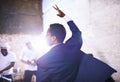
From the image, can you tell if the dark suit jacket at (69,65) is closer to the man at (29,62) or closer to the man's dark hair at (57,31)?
the man's dark hair at (57,31)

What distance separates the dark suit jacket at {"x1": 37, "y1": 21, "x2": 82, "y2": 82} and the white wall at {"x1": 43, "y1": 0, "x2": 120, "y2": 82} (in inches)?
56.8

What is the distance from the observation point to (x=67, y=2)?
5848mm

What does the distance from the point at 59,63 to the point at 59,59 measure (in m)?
0.04

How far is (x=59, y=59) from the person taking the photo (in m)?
2.08

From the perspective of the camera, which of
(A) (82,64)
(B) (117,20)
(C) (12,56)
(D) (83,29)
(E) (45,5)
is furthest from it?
(E) (45,5)

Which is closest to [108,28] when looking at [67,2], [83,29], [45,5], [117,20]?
[117,20]

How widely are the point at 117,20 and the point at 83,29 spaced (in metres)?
1.46

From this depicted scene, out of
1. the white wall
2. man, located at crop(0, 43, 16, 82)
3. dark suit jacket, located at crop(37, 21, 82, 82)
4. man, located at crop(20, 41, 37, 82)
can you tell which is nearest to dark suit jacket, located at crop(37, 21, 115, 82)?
dark suit jacket, located at crop(37, 21, 82, 82)

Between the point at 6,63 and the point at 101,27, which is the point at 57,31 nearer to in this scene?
the point at 101,27

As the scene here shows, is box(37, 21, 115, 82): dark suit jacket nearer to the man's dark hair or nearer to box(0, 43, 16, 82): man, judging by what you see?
the man's dark hair

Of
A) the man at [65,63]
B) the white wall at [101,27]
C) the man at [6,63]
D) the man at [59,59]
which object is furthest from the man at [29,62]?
the man at [59,59]

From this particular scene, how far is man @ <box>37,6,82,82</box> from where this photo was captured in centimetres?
206

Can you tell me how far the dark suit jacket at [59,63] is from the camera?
81.1 inches

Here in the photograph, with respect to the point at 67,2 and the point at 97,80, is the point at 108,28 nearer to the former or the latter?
the point at 97,80
